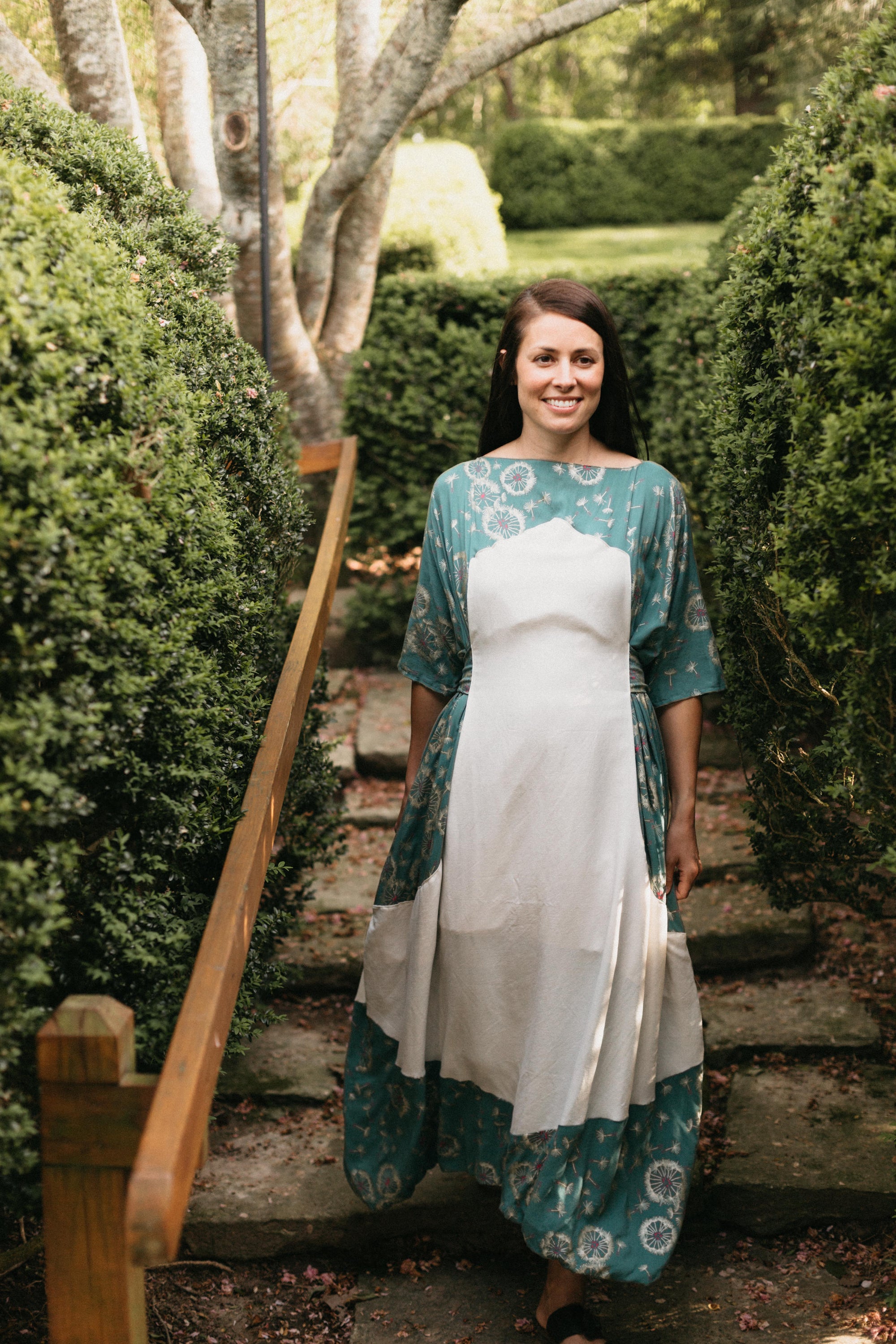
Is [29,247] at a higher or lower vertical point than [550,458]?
higher

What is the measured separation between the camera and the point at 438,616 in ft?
8.23

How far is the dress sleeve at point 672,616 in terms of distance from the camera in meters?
2.33

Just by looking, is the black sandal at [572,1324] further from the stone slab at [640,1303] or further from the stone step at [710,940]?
the stone step at [710,940]

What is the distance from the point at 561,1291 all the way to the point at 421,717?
1.25 metres

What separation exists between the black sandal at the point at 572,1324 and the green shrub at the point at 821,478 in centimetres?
106

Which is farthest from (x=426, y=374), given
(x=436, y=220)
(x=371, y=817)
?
(x=436, y=220)

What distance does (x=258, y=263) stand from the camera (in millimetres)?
4496

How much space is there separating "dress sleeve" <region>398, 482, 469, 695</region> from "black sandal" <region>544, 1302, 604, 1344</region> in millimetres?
1314

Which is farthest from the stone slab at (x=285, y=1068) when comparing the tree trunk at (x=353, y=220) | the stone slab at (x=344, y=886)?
the tree trunk at (x=353, y=220)

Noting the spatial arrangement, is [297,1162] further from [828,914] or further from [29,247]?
[29,247]

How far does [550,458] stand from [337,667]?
150 inches

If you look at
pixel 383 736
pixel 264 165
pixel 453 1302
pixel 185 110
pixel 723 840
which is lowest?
pixel 453 1302

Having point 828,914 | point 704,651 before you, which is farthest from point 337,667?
point 704,651

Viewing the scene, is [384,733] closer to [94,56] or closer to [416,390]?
[416,390]
